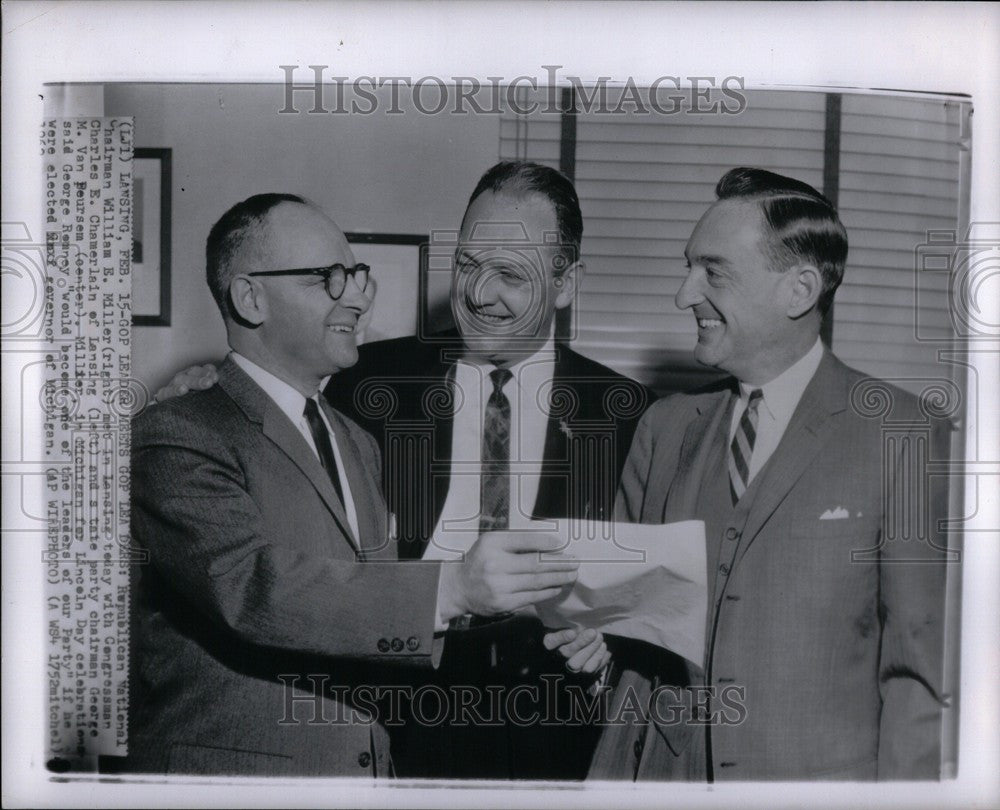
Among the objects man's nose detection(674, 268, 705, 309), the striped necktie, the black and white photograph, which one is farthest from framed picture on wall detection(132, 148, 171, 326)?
man's nose detection(674, 268, 705, 309)

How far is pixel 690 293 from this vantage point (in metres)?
2.26

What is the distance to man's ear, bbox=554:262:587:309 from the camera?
7.45 feet

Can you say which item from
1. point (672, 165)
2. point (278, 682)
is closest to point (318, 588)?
point (278, 682)

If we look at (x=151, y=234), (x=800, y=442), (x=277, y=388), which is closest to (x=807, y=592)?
(x=800, y=442)

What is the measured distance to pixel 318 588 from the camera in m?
2.21

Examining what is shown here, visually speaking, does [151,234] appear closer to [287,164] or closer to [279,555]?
[287,164]

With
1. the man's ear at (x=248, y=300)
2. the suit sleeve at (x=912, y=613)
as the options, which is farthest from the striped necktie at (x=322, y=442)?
the suit sleeve at (x=912, y=613)

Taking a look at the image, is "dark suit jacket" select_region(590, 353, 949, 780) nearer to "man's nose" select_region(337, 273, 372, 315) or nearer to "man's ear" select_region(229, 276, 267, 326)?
"man's nose" select_region(337, 273, 372, 315)

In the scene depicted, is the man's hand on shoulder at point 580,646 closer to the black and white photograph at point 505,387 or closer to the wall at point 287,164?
the black and white photograph at point 505,387

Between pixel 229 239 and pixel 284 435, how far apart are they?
442 millimetres

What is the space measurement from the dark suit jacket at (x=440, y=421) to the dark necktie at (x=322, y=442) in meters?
0.05

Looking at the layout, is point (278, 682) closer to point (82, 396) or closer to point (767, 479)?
point (82, 396)

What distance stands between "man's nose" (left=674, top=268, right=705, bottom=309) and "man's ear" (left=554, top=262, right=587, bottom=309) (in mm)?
215

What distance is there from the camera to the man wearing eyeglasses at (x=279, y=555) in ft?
7.25
